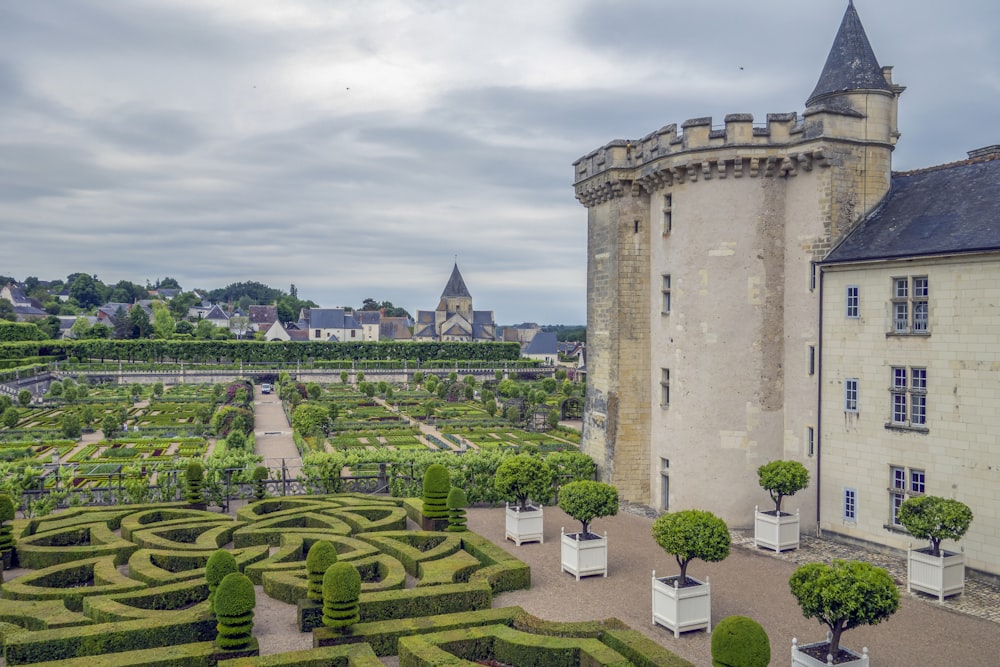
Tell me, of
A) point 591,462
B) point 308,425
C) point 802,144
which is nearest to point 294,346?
point 308,425

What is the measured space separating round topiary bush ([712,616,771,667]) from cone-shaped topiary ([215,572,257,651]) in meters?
7.79

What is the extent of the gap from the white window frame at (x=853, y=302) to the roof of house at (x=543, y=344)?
89667 millimetres

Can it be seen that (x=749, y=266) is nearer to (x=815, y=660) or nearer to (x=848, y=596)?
(x=848, y=596)

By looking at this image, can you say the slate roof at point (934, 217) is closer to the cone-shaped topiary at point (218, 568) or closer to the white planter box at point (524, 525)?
the white planter box at point (524, 525)

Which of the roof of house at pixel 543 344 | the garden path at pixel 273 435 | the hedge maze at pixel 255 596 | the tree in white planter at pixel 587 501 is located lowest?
the garden path at pixel 273 435

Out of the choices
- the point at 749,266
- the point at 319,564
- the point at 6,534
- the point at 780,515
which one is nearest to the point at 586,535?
the point at 780,515

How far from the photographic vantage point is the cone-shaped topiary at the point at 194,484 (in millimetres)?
23594

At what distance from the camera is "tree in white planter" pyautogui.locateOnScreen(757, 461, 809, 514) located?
21047 mm

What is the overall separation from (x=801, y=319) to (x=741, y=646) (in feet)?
44.9

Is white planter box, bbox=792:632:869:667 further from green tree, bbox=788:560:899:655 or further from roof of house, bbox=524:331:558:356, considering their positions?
roof of house, bbox=524:331:558:356

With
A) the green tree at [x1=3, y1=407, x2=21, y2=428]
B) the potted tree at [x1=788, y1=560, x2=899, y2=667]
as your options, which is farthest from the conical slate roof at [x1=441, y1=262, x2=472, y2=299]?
the potted tree at [x1=788, y1=560, x2=899, y2=667]

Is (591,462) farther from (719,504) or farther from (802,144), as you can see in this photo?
(802,144)

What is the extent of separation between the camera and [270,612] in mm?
15898

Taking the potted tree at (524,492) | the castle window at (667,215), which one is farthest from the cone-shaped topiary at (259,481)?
the castle window at (667,215)
